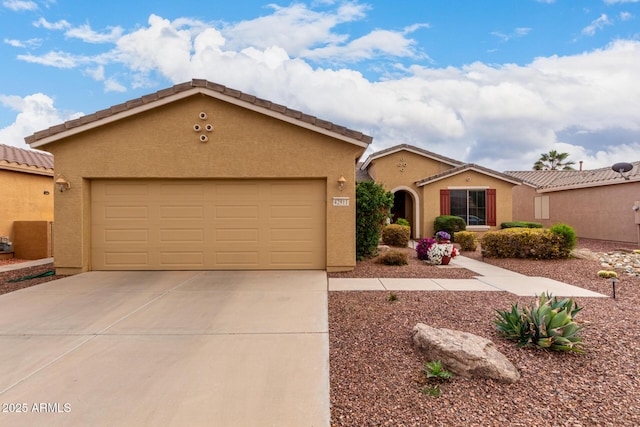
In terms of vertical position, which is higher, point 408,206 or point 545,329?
point 408,206

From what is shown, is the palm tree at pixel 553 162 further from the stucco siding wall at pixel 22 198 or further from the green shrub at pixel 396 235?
the stucco siding wall at pixel 22 198

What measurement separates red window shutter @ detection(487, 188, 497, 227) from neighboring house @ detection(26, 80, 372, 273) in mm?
11140

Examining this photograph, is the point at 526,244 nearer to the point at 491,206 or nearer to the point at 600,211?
the point at 491,206

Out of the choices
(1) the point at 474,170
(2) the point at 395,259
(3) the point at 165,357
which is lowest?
(3) the point at 165,357

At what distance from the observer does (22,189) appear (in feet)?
42.3

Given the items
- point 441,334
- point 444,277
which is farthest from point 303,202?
point 441,334

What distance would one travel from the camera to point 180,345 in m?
4.25

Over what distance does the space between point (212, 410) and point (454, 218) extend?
1573 centimetres

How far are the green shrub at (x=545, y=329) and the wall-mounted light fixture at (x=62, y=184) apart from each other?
10.1m

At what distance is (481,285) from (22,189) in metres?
16.2

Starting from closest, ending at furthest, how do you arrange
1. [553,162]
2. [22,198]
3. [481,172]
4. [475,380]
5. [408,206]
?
[475,380] < [22,198] < [481,172] < [408,206] < [553,162]

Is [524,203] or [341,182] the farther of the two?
[524,203]

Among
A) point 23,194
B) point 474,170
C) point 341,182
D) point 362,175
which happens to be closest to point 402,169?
point 362,175

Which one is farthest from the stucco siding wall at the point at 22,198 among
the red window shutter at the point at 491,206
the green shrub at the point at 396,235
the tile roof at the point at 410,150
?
the red window shutter at the point at 491,206
